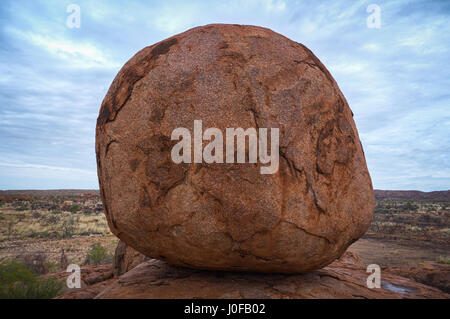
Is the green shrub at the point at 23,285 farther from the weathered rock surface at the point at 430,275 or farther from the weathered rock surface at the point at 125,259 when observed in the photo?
the weathered rock surface at the point at 430,275

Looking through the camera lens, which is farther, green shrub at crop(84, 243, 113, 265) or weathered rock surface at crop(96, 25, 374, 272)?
green shrub at crop(84, 243, 113, 265)

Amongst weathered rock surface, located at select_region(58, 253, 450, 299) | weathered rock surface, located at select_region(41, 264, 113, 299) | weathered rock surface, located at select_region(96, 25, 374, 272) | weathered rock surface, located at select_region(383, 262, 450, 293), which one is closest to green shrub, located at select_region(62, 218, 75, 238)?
weathered rock surface, located at select_region(41, 264, 113, 299)

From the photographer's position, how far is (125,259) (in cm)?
705

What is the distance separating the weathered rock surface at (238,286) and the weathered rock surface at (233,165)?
0.71ft

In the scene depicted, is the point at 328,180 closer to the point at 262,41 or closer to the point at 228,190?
the point at 228,190

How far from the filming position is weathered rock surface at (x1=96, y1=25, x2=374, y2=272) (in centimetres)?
319

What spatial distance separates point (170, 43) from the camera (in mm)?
3809

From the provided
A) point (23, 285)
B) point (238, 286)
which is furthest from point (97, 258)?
point (238, 286)

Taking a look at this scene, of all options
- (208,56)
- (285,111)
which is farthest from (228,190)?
(208,56)

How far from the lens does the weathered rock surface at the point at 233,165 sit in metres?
3.19

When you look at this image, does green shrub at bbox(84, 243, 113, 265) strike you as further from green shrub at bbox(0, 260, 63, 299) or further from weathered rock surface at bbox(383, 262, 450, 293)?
weathered rock surface at bbox(383, 262, 450, 293)

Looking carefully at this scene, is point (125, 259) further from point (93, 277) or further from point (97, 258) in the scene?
point (97, 258)

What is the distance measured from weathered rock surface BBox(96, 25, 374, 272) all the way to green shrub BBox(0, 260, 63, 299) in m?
3.13

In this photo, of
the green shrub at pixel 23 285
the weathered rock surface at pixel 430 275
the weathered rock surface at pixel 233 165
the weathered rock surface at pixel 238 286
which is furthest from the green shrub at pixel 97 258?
the weathered rock surface at pixel 430 275
